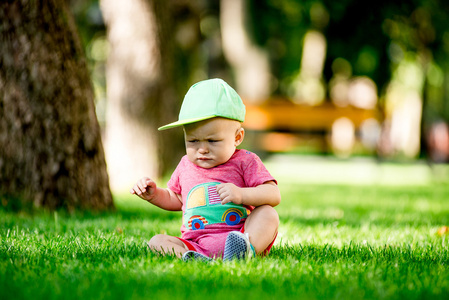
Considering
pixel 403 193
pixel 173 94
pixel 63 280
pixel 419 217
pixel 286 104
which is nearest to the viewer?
pixel 63 280

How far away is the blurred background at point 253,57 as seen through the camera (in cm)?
924

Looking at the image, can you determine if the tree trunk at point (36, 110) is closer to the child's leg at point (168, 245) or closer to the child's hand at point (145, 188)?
the child's hand at point (145, 188)

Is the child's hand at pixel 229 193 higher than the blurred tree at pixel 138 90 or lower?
lower

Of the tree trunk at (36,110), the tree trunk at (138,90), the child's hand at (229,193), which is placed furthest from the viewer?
the tree trunk at (138,90)

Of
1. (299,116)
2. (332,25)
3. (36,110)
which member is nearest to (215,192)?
(36,110)

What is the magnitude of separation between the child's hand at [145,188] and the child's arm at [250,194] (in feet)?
1.64

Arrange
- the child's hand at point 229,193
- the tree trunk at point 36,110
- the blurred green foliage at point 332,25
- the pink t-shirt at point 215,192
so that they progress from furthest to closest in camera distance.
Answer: the blurred green foliage at point 332,25
the tree trunk at point 36,110
the pink t-shirt at point 215,192
the child's hand at point 229,193

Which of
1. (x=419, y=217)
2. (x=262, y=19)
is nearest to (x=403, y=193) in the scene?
(x=419, y=217)

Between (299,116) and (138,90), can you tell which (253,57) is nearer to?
(299,116)

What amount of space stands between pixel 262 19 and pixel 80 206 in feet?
46.3

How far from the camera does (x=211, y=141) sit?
3227 millimetres

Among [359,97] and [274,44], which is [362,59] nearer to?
[274,44]

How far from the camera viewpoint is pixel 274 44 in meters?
19.8

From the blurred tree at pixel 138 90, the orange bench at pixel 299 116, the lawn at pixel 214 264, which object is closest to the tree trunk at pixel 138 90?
the blurred tree at pixel 138 90
